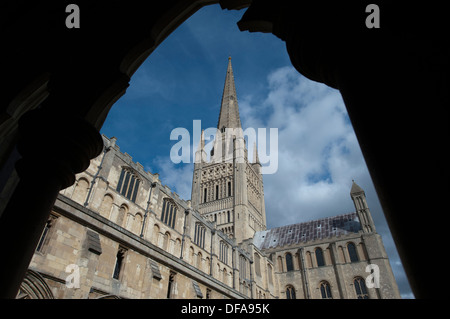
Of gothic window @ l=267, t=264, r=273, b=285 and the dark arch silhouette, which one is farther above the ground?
gothic window @ l=267, t=264, r=273, b=285

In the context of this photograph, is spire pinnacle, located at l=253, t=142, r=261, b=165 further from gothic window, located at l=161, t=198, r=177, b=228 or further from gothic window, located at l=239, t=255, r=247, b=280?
gothic window, located at l=161, t=198, r=177, b=228

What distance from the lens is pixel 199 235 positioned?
23.3m

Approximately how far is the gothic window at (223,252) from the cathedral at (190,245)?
9 centimetres

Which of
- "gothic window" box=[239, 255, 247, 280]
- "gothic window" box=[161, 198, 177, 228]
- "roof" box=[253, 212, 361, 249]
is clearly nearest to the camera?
"gothic window" box=[161, 198, 177, 228]

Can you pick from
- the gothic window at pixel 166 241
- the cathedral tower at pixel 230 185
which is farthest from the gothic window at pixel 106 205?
the cathedral tower at pixel 230 185

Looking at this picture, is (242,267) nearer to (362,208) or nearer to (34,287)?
(362,208)

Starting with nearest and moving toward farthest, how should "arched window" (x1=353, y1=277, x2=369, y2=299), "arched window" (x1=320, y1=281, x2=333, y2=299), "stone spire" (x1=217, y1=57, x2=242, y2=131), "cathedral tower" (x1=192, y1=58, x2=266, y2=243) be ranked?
"arched window" (x1=353, y1=277, x2=369, y2=299)
"arched window" (x1=320, y1=281, x2=333, y2=299)
"cathedral tower" (x1=192, y1=58, x2=266, y2=243)
"stone spire" (x1=217, y1=57, x2=242, y2=131)

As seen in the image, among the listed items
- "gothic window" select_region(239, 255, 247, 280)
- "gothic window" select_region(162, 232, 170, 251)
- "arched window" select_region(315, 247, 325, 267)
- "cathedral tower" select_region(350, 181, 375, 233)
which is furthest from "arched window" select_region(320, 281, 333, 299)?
"gothic window" select_region(162, 232, 170, 251)

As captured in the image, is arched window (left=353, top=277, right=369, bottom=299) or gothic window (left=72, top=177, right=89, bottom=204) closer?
gothic window (left=72, top=177, right=89, bottom=204)

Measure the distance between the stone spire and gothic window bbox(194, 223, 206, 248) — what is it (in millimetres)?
37609

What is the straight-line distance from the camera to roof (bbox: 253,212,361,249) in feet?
123

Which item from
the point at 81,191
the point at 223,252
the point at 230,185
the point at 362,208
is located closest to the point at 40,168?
the point at 81,191

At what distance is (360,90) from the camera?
5.68 ft
